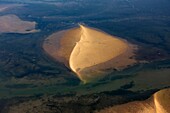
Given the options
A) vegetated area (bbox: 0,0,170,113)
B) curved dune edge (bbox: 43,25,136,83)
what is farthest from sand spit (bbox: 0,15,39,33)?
curved dune edge (bbox: 43,25,136,83)

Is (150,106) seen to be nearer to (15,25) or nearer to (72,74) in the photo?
(72,74)

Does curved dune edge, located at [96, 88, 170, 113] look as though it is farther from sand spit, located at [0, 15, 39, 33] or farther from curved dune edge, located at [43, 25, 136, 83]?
sand spit, located at [0, 15, 39, 33]

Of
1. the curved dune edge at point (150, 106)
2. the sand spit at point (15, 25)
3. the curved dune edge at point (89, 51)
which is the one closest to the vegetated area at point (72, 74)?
the curved dune edge at point (89, 51)

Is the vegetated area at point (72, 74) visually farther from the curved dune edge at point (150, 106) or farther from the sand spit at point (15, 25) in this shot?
the sand spit at point (15, 25)

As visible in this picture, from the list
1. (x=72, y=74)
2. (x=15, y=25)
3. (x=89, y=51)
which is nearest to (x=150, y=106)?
(x=72, y=74)

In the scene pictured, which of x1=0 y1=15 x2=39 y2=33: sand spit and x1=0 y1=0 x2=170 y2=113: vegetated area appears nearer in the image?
x1=0 y1=0 x2=170 y2=113: vegetated area

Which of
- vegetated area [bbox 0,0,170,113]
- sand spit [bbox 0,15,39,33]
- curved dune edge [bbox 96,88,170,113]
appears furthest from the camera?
sand spit [bbox 0,15,39,33]

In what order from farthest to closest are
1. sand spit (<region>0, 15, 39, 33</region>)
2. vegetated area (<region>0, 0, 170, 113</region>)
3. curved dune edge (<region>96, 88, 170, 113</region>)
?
sand spit (<region>0, 15, 39, 33</region>) → vegetated area (<region>0, 0, 170, 113</region>) → curved dune edge (<region>96, 88, 170, 113</region>)
